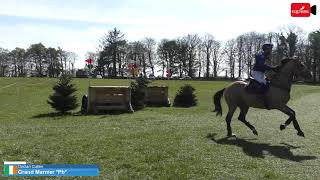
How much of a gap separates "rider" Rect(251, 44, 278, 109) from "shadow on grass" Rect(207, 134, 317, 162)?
6.57 feet

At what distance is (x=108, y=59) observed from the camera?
351 ft

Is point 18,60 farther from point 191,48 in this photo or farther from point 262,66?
point 262,66

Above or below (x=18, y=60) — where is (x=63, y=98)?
below

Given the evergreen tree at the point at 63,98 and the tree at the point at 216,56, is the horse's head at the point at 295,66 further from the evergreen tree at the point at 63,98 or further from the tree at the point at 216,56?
the tree at the point at 216,56

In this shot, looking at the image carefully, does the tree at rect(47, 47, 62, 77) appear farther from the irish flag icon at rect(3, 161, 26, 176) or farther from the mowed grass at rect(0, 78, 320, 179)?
the irish flag icon at rect(3, 161, 26, 176)

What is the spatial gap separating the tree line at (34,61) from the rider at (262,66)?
99.8m

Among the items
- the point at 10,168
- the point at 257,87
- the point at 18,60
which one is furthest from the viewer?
the point at 18,60

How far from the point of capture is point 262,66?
42.0 feet

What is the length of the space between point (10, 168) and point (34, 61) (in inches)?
4391

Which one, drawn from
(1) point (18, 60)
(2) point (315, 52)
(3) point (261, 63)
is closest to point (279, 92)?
(3) point (261, 63)

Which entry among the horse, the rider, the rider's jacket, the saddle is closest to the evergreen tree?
the horse

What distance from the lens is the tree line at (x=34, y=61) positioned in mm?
113000

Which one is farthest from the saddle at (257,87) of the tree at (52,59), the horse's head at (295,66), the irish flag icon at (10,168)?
the tree at (52,59)

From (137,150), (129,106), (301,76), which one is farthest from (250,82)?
(129,106)
